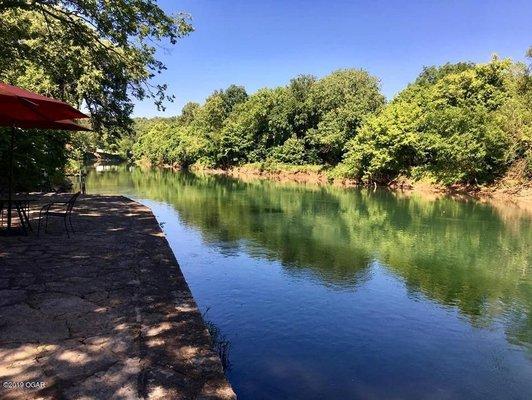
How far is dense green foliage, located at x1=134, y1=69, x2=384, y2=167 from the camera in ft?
161

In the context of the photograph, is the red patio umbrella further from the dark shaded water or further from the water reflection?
the water reflection

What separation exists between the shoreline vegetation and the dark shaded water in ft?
52.0

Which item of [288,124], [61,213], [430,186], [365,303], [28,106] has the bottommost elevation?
[365,303]

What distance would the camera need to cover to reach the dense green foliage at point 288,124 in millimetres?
49000

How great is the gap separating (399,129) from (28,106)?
3708 cm

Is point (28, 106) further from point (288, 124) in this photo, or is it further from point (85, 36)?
point (288, 124)

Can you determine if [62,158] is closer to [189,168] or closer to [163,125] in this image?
[189,168]

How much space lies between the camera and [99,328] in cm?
455

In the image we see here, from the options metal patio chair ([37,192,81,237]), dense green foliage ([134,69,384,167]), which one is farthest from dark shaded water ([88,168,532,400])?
dense green foliage ([134,69,384,167])

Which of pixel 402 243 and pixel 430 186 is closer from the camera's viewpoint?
pixel 402 243

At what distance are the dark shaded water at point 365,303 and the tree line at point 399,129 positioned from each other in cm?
1613

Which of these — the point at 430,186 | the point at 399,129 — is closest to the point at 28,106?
the point at 430,186

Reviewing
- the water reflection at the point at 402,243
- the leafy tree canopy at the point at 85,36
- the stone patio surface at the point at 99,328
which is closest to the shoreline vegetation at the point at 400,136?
the water reflection at the point at 402,243

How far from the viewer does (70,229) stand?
9.63m
